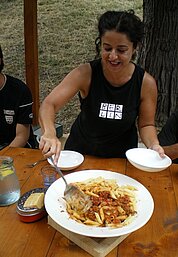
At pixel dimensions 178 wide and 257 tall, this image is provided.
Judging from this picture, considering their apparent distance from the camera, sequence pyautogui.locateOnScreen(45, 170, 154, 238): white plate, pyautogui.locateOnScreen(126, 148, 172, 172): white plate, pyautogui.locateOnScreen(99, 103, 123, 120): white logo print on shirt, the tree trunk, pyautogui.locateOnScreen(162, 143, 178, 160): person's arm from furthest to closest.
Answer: the tree trunk, pyautogui.locateOnScreen(162, 143, 178, 160): person's arm, pyautogui.locateOnScreen(99, 103, 123, 120): white logo print on shirt, pyautogui.locateOnScreen(126, 148, 172, 172): white plate, pyautogui.locateOnScreen(45, 170, 154, 238): white plate

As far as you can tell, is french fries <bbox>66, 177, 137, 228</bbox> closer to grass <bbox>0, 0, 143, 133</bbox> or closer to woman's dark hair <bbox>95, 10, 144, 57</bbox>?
woman's dark hair <bbox>95, 10, 144, 57</bbox>

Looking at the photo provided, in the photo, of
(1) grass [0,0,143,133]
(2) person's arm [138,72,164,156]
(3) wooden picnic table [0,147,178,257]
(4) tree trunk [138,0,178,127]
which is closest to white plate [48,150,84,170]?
(3) wooden picnic table [0,147,178,257]

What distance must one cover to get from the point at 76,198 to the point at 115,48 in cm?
77

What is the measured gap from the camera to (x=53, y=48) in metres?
6.29

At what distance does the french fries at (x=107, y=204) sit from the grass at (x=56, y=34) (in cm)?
438

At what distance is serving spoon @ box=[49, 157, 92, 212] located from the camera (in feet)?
3.27

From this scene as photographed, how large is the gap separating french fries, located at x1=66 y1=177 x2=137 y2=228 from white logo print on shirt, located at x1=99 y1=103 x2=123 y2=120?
0.50 m

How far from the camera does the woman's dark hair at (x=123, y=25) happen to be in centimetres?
146

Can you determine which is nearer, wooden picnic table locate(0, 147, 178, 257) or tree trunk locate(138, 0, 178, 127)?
wooden picnic table locate(0, 147, 178, 257)

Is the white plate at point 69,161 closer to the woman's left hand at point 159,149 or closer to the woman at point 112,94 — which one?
the woman at point 112,94

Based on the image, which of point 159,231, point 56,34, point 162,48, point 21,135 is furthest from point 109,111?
point 56,34

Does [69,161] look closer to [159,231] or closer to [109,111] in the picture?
[109,111]

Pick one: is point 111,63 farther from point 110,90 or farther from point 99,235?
point 99,235

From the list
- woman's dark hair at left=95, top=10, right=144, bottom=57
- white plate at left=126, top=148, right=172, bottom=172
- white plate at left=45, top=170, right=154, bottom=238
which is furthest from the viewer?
woman's dark hair at left=95, top=10, right=144, bottom=57
